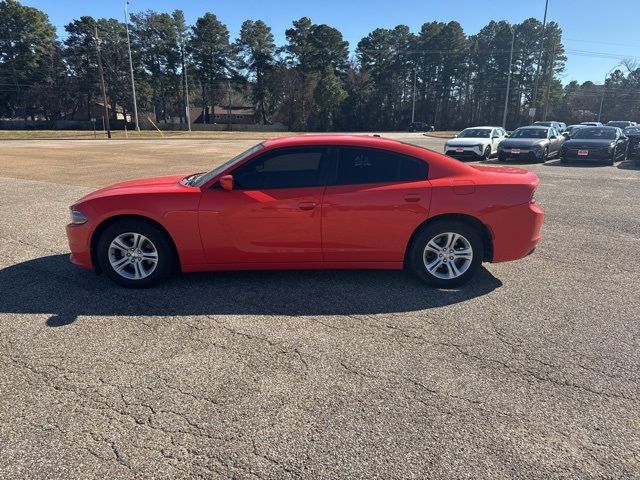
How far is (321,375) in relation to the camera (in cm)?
298

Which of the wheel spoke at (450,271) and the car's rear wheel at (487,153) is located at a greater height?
the car's rear wheel at (487,153)

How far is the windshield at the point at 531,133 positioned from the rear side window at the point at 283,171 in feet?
55.5

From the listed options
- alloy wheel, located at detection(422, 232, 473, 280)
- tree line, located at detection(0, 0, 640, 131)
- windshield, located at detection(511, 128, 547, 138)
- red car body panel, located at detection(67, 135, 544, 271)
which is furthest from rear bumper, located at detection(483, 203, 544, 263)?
tree line, located at detection(0, 0, 640, 131)

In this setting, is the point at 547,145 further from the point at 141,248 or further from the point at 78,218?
the point at 78,218

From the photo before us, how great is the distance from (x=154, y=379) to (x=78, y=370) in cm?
59

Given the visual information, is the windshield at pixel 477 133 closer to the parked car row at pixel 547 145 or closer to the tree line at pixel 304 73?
the parked car row at pixel 547 145

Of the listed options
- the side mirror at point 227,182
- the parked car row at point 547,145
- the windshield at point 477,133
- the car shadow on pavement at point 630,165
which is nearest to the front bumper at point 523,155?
the parked car row at point 547,145

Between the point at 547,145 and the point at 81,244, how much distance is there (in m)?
18.4

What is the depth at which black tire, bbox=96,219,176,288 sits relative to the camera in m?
4.32

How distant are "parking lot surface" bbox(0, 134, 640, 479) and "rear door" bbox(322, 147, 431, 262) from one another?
1.51 ft

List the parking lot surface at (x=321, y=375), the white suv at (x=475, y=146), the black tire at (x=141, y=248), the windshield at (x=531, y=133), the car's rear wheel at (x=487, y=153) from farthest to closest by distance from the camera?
the windshield at (x=531, y=133)
the car's rear wheel at (x=487, y=153)
the white suv at (x=475, y=146)
the black tire at (x=141, y=248)
the parking lot surface at (x=321, y=375)

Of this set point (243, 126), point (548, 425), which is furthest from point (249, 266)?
point (243, 126)

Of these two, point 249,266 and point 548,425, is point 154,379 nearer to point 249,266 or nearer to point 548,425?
point 249,266

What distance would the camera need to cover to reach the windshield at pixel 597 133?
679 inches
